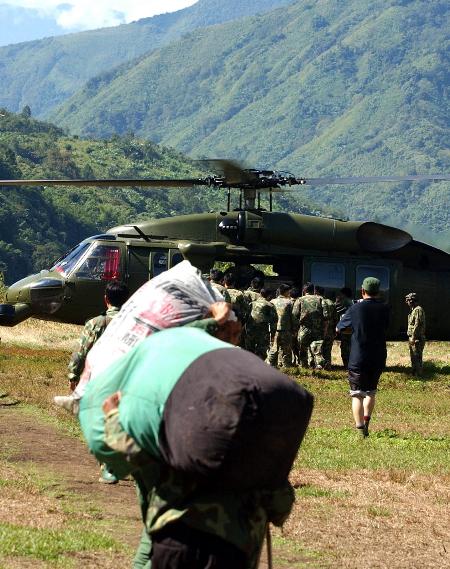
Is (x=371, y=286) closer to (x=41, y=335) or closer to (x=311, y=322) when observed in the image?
(x=311, y=322)

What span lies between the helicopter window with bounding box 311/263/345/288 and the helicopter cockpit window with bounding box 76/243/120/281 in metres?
3.38

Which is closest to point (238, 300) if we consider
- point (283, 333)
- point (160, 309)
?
point (283, 333)

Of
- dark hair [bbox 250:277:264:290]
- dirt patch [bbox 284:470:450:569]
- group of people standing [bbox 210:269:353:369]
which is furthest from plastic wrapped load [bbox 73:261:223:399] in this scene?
dark hair [bbox 250:277:264:290]

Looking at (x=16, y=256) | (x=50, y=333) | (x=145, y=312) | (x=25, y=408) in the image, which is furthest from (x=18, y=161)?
(x=145, y=312)

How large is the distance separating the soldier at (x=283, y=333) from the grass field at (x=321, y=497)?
397 cm

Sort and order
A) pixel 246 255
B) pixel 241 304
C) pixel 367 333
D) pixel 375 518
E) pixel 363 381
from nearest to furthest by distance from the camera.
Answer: pixel 375 518, pixel 367 333, pixel 363 381, pixel 241 304, pixel 246 255

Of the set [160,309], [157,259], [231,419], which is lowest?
[157,259]

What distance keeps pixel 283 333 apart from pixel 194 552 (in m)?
15.1

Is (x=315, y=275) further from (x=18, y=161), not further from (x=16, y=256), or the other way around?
(x=18, y=161)

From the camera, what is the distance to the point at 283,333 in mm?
19266

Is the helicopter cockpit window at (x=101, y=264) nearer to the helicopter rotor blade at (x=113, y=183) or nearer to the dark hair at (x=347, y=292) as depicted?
the helicopter rotor blade at (x=113, y=183)

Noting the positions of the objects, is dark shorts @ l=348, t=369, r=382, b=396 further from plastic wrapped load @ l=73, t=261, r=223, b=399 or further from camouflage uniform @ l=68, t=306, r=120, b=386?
plastic wrapped load @ l=73, t=261, r=223, b=399

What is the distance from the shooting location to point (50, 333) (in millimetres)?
25359

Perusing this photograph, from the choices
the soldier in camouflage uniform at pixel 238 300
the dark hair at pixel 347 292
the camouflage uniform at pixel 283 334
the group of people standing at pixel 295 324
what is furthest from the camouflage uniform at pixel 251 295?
the dark hair at pixel 347 292
